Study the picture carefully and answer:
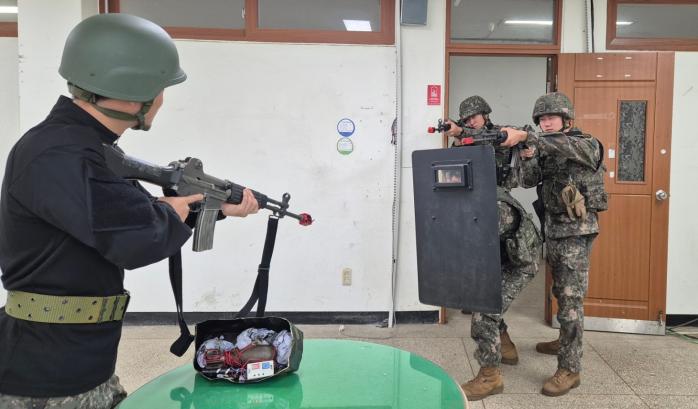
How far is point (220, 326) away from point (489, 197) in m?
1.22

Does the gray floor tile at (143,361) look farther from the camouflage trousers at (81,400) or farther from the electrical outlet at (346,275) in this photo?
the camouflage trousers at (81,400)

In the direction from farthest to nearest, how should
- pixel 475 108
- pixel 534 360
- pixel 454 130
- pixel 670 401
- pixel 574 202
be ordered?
pixel 475 108 → pixel 454 130 → pixel 534 360 → pixel 574 202 → pixel 670 401

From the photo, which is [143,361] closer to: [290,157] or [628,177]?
[290,157]

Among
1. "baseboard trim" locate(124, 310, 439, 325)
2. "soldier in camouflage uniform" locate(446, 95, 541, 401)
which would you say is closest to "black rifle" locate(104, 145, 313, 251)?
"soldier in camouflage uniform" locate(446, 95, 541, 401)

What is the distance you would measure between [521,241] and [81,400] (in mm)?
2054

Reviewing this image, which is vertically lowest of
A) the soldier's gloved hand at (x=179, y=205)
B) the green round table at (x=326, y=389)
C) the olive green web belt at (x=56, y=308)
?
the green round table at (x=326, y=389)

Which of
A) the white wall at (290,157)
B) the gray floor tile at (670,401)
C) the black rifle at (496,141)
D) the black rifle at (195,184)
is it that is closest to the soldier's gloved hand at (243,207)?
the black rifle at (195,184)

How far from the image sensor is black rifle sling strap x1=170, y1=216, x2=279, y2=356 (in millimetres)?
1379

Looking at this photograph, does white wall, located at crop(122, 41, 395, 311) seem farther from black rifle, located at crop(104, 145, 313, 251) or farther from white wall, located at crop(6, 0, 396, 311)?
black rifle, located at crop(104, 145, 313, 251)

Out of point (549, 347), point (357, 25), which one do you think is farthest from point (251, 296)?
point (357, 25)

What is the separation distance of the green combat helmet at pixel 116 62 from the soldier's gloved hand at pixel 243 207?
1.81 ft

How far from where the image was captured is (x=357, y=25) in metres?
3.59

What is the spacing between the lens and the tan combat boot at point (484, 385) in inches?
98.7

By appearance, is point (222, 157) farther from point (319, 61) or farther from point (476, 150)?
point (476, 150)
